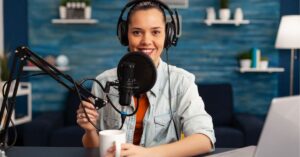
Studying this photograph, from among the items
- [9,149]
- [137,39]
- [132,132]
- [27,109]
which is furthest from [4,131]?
[27,109]

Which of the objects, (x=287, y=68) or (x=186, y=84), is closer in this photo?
(x=186, y=84)

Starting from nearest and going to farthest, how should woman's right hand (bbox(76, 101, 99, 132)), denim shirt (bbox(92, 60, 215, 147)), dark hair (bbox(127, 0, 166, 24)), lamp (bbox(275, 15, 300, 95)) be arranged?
woman's right hand (bbox(76, 101, 99, 132)) < denim shirt (bbox(92, 60, 215, 147)) < dark hair (bbox(127, 0, 166, 24)) < lamp (bbox(275, 15, 300, 95))

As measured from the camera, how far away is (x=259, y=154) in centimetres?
82

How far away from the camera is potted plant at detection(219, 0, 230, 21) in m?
3.55

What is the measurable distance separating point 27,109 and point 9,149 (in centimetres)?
264

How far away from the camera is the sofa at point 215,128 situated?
3.14m

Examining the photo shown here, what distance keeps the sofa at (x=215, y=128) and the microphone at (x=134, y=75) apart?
2.27 m

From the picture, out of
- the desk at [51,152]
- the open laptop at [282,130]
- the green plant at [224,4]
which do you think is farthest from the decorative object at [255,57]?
the open laptop at [282,130]

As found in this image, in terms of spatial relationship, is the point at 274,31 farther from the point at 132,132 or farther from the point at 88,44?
the point at 132,132

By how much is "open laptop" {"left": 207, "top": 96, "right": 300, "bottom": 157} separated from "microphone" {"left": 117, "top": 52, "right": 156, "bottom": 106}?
0.96 feet

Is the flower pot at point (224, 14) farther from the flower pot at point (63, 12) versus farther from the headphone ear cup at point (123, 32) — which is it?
the headphone ear cup at point (123, 32)

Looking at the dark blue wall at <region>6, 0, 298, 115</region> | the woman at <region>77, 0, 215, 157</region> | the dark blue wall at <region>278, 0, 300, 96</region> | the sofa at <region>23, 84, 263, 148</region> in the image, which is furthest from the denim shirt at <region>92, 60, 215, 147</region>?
the dark blue wall at <region>278, 0, 300, 96</region>

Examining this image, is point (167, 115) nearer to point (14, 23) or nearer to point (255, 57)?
point (255, 57)

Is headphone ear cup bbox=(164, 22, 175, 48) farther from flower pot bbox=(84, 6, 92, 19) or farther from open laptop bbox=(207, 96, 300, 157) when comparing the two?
flower pot bbox=(84, 6, 92, 19)
